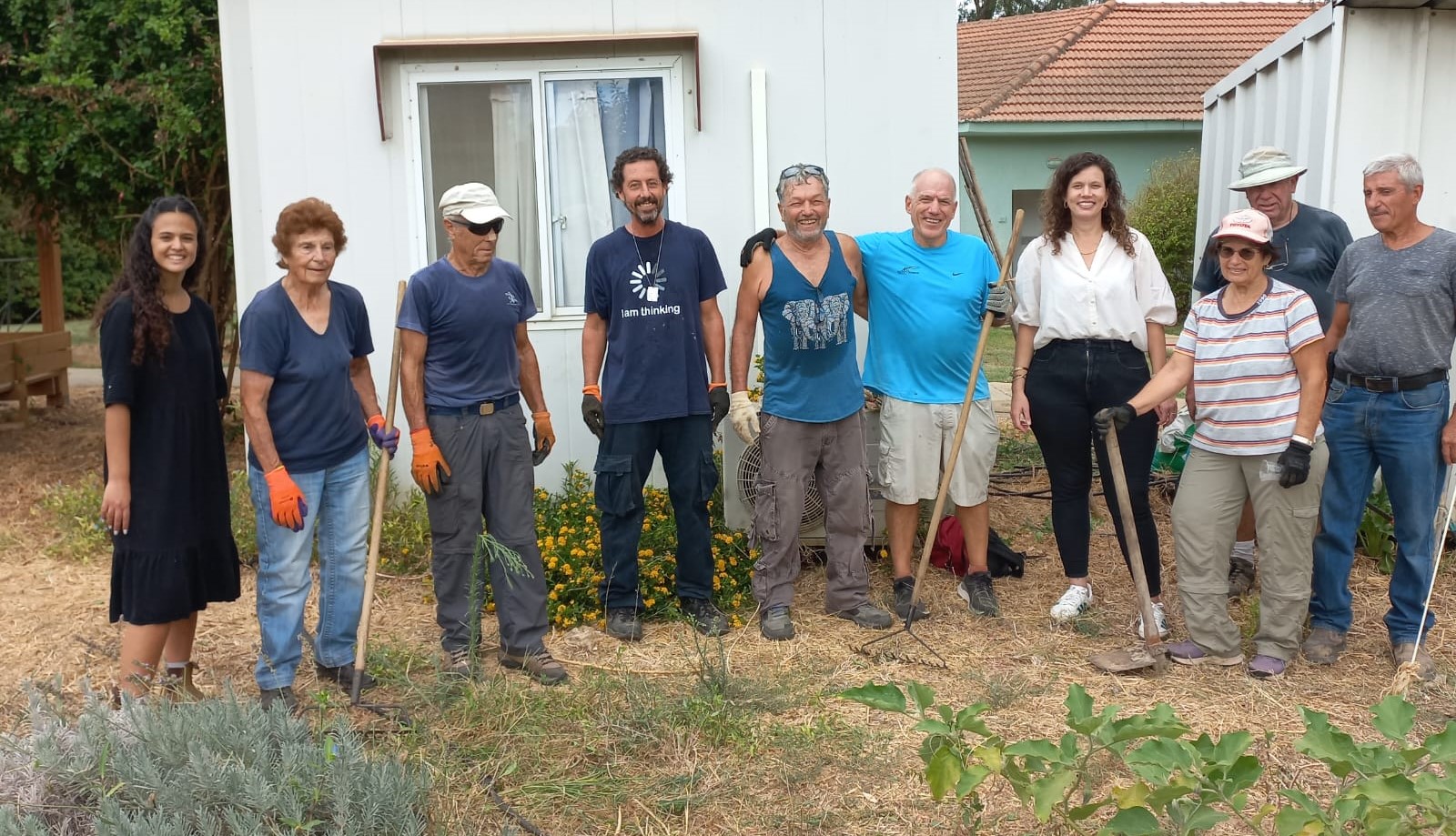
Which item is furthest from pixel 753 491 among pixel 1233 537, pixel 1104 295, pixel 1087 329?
pixel 1233 537

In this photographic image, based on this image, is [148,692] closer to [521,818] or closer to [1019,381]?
[521,818]

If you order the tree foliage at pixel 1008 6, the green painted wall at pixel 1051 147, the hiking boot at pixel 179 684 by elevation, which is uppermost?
the tree foliage at pixel 1008 6

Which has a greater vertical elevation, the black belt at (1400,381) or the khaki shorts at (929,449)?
the black belt at (1400,381)

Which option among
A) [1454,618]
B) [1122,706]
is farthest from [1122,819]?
[1454,618]

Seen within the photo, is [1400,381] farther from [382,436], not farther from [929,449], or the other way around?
[382,436]

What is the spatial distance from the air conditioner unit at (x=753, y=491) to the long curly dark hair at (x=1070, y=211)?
1280mm

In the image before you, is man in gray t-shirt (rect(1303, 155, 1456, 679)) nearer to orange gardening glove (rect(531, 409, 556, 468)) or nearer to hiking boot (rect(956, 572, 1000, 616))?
hiking boot (rect(956, 572, 1000, 616))

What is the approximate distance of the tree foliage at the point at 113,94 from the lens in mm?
7867

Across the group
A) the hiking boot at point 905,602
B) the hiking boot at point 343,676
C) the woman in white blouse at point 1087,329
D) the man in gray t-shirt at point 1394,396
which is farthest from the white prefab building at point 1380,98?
the hiking boot at point 343,676

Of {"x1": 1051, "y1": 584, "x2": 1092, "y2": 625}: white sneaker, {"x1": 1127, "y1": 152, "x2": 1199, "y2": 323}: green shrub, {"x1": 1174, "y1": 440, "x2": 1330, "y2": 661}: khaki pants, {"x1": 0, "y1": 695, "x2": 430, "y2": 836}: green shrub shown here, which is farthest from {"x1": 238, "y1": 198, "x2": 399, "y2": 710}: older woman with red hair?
{"x1": 1127, "y1": 152, "x2": 1199, "y2": 323}: green shrub

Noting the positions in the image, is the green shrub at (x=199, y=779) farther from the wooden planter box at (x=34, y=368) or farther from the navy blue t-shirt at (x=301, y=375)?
the wooden planter box at (x=34, y=368)

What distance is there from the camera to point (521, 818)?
3.42 meters

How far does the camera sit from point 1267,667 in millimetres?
4535

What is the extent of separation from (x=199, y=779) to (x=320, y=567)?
4.33ft
